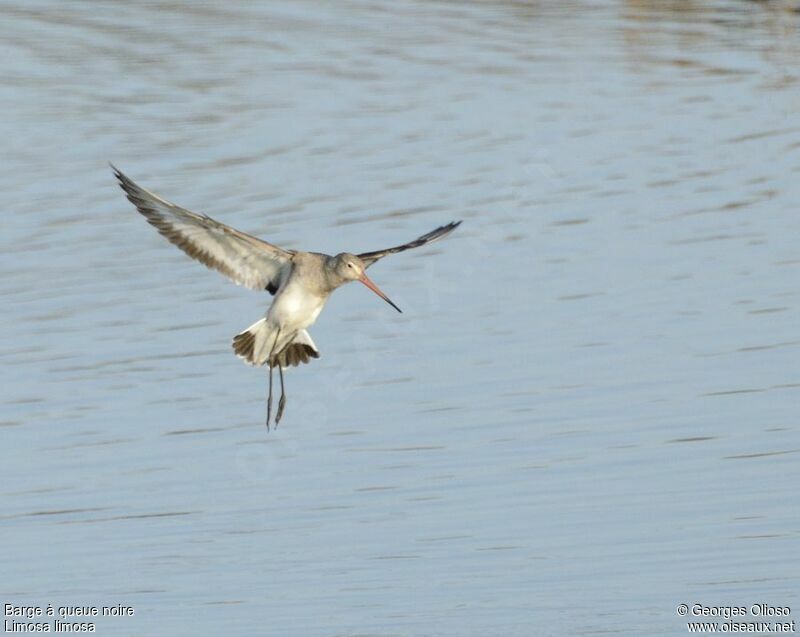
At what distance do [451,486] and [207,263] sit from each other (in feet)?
5.49

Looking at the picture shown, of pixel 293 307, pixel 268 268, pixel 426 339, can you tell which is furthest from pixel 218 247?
pixel 426 339

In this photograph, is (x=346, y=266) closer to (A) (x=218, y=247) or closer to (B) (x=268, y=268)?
(B) (x=268, y=268)

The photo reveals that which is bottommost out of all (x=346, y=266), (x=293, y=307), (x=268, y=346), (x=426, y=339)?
(x=426, y=339)

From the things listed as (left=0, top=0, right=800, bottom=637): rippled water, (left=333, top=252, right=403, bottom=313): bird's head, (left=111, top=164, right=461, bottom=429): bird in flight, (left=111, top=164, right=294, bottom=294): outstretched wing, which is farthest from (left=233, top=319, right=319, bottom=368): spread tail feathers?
(left=0, top=0, right=800, bottom=637): rippled water

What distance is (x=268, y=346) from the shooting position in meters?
9.84

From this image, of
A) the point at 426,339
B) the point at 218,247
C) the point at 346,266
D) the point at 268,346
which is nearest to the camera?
the point at 346,266

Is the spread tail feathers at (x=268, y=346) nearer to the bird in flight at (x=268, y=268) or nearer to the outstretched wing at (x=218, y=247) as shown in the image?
the bird in flight at (x=268, y=268)

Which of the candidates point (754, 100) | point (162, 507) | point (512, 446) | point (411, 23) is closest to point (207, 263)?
point (162, 507)

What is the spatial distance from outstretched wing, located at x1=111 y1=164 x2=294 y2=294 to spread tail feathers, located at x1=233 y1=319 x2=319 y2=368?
0.24 m

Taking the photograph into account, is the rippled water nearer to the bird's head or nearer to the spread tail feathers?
the spread tail feathers

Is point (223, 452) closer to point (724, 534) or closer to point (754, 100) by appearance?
point (724, 534)

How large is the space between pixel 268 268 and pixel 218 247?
11.9 inches

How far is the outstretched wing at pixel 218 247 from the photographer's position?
940cm

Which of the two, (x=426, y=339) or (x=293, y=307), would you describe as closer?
(x=293, y=307)
